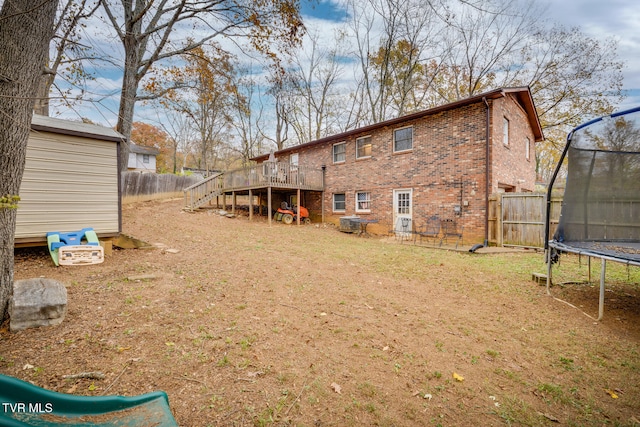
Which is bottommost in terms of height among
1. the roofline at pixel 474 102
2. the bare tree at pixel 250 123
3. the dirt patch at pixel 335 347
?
the dirt patch at pixel 335 347

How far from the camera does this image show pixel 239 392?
2.27 m

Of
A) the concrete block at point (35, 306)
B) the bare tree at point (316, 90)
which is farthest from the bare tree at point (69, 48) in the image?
the bare tree at point (316, 90)

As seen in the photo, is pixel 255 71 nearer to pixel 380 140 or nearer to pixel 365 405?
pixel 380 140

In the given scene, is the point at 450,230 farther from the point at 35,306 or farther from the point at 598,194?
the point at 35,306

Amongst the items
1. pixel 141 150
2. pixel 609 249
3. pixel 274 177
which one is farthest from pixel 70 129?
pixel 141 150

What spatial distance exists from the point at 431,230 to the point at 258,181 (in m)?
8.46

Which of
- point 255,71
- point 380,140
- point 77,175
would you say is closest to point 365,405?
point 77,175

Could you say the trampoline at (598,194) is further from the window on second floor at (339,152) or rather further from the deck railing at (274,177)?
the deck railing at (274,177)

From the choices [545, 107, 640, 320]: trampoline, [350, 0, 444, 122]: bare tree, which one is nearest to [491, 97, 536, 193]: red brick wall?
[545, 107, 640, 320]: trampoline

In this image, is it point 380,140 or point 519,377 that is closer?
point 519,377

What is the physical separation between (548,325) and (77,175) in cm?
930

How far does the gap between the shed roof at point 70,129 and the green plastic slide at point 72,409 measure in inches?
225

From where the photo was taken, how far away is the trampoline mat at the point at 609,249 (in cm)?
371

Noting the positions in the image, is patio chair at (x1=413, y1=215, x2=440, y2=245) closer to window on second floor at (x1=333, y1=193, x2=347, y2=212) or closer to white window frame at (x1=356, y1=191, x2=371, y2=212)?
white window frame at (x1=356, y1=191, x2=371, y2=212)
